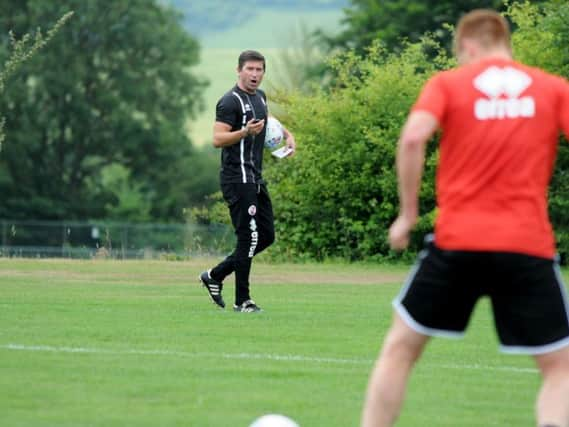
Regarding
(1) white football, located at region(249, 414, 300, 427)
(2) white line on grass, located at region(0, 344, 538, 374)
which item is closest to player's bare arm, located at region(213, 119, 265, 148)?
(2) white line on grass, located at region(0, 344, 538, 374)

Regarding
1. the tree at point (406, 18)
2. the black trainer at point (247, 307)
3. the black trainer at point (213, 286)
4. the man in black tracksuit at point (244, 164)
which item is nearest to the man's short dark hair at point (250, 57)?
the man in black tracksuit at point (244, 164)

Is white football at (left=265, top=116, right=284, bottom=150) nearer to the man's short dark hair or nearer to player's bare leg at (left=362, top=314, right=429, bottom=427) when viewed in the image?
the man's short dark hair

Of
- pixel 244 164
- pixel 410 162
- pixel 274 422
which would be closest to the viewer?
pixel 410 162

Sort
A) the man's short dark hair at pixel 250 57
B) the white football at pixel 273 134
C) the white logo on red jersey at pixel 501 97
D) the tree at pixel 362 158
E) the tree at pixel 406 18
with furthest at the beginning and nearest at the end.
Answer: the tree at pixel 406 18
the tree at pixel 362 158
the white football at pixel 273 134
the man's short dark hair at pixel 250 57
the white logo on red jersey at pixel 501 97

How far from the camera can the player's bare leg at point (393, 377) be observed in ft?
21.2

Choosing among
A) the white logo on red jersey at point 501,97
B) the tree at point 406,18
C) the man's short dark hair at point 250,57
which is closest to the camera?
the white logo on red jersey at point 501,97

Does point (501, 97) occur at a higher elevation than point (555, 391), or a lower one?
higher

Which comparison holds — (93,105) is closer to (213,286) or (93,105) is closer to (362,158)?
(362,158)

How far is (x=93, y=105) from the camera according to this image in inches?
2835

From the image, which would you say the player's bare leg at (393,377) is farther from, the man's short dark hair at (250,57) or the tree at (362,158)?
the tree at (362,158)

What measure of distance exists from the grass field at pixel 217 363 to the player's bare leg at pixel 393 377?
48.1 inches

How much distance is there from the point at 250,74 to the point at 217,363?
12.9 feet

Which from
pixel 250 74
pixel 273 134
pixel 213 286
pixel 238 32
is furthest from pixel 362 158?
pixel 238 32

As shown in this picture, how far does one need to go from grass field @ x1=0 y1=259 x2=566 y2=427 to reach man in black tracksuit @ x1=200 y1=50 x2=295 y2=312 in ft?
1.60
